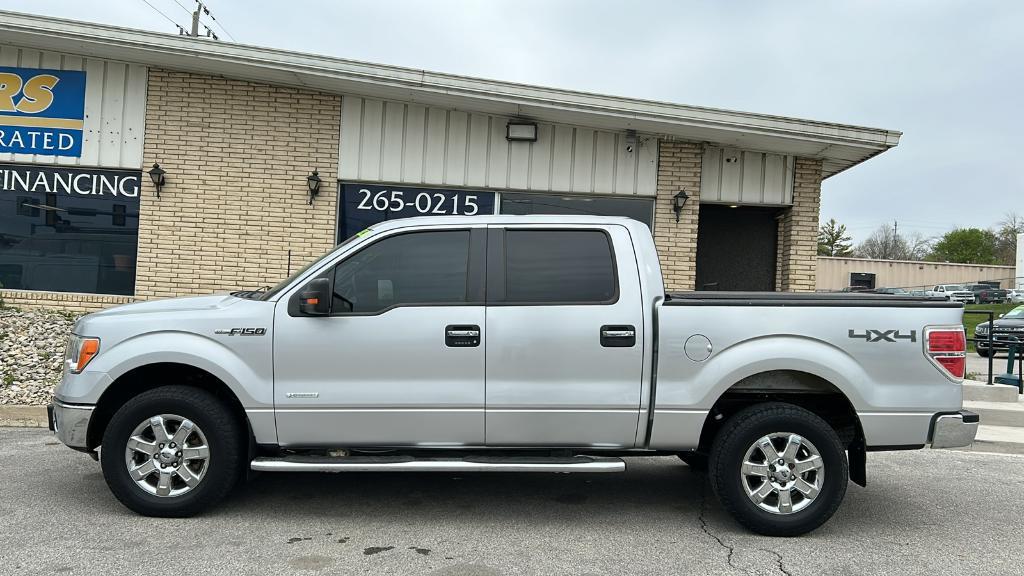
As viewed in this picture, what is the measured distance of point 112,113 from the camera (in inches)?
400

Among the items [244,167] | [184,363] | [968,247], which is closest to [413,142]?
[244,167]

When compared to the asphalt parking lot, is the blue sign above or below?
above

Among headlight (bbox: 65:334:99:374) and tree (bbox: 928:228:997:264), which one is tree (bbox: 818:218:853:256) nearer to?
tree (bbox: 928:228:997:264)

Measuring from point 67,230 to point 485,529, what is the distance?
8878mm

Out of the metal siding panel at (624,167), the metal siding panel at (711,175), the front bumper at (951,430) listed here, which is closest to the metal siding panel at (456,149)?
the metal siding panel at (624,167)

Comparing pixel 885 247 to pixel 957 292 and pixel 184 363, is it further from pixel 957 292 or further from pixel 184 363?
pixel 184 363

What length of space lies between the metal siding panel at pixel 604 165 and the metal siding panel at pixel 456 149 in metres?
1.92

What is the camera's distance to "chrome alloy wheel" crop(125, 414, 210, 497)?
4406 millimetres

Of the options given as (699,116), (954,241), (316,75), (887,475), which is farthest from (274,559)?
(954,241)

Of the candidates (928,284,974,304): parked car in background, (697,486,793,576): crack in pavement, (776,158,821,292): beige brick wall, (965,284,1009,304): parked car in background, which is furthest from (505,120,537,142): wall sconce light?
(965,284,1009,304): parked car in background

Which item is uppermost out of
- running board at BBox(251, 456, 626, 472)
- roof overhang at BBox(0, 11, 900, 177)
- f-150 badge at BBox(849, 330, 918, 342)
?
roof overhang at BBox(0, 11, 900, 177)

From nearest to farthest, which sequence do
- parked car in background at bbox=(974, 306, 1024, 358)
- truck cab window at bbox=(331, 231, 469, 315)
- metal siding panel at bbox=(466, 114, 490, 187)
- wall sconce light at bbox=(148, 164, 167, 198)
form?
truck cab window at bbox=(331, 231, 469, 315), wall sconce light at bbox=(148, 164, 167, 198), metal siding panel at bbox=(466, 114, 490, 187), parked car in background at bbox=(974, 306, 1024, 358)

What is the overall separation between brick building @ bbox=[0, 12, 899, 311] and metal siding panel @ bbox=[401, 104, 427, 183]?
2 centimetres

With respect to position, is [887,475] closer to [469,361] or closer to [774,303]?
[774,303]
